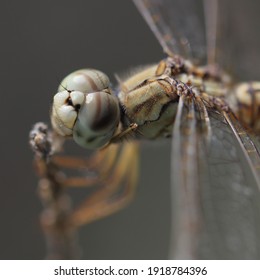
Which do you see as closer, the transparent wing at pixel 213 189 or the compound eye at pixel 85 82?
the transparent wing at pixel 213 189

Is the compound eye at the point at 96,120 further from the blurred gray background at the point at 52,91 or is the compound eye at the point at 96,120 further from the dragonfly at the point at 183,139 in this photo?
the blurred gray background at the point at 52,91

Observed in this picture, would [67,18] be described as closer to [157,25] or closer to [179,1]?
[179,1]

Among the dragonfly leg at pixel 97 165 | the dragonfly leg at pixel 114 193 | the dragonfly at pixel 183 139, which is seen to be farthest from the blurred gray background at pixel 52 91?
the dragonfly at pixel 183 139

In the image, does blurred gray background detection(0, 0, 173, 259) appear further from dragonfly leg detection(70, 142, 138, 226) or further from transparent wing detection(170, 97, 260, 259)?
transparent wing detection(170, 97, 260, 259)

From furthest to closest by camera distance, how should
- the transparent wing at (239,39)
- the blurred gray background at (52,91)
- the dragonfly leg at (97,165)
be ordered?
the blurred gray background at (52,91), the transparent wing at (239,39), the dragonfly leg at (97,165)

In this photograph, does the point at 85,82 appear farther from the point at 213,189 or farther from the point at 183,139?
the point at 213,189
